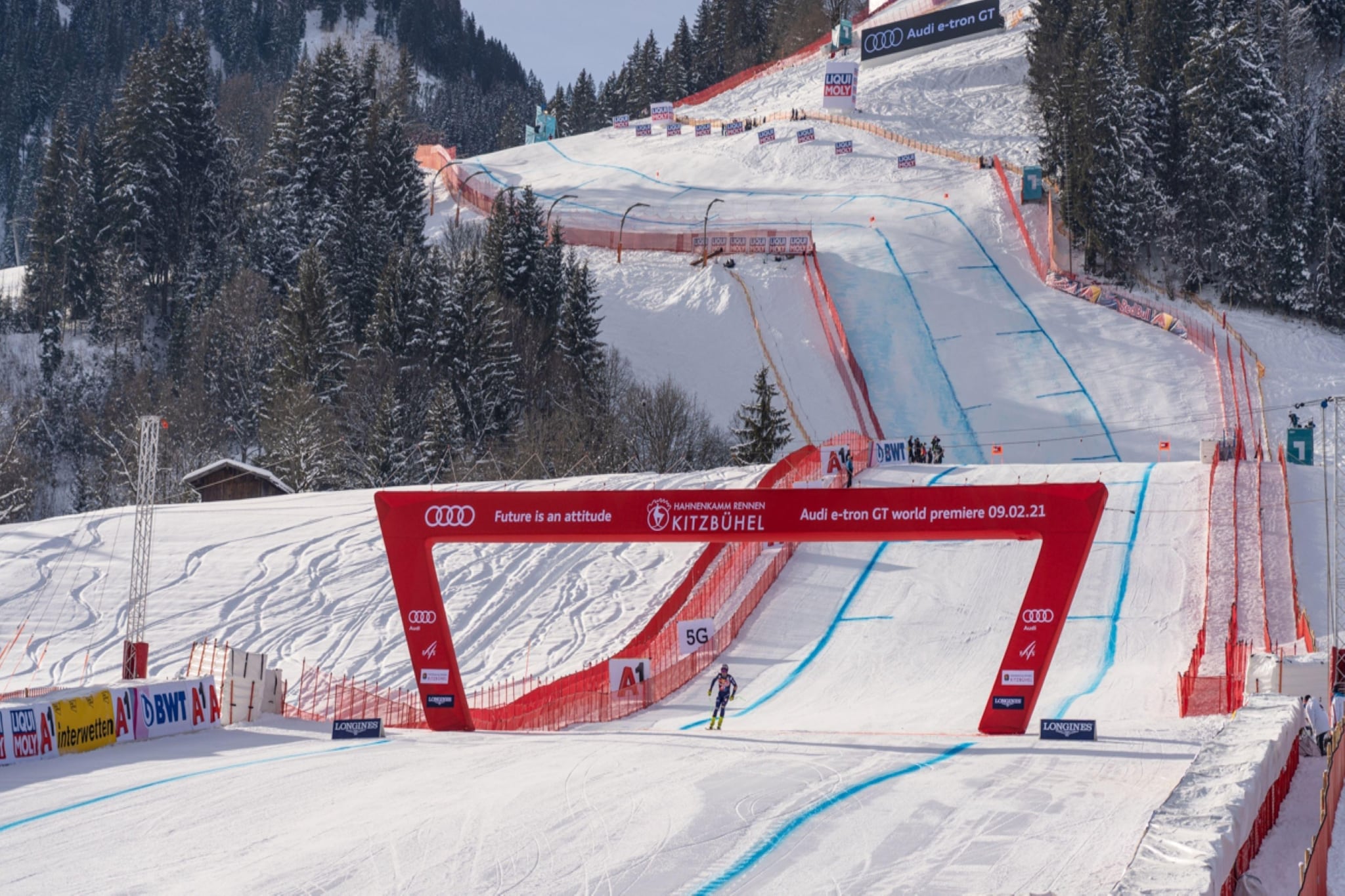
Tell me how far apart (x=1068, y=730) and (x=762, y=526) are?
4213 mm

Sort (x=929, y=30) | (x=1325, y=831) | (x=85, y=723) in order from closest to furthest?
(x=1325, y=831), (x=85, y=723), (x=929, y=30)

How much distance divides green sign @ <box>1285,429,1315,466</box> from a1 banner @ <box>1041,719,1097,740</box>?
65.1ft

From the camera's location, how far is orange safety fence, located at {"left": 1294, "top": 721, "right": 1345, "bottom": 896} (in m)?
7.34

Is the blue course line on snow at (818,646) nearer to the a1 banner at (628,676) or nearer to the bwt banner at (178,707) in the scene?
the a1 banner at (628,676)

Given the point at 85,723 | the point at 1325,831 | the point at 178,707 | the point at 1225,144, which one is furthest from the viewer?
the point at 1225,144

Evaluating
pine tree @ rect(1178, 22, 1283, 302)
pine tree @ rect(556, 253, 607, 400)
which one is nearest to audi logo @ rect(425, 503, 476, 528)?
pine tree @ rect(556, 253, 607, 400)

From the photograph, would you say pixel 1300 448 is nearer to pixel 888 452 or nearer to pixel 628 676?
pixel 888 452

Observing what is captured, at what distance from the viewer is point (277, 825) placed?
1142cm

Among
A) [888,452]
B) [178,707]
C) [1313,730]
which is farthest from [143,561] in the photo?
[1313,730]

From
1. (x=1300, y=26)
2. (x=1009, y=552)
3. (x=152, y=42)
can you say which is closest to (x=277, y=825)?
(x=1009, y=552)

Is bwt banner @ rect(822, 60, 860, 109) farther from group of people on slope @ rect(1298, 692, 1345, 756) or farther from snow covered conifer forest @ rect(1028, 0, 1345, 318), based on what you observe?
group of people on slope @ rect(1298, 692, 1345, 756)

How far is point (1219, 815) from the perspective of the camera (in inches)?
312

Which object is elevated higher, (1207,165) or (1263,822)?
(1207,165)

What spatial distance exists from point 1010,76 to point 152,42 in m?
112
